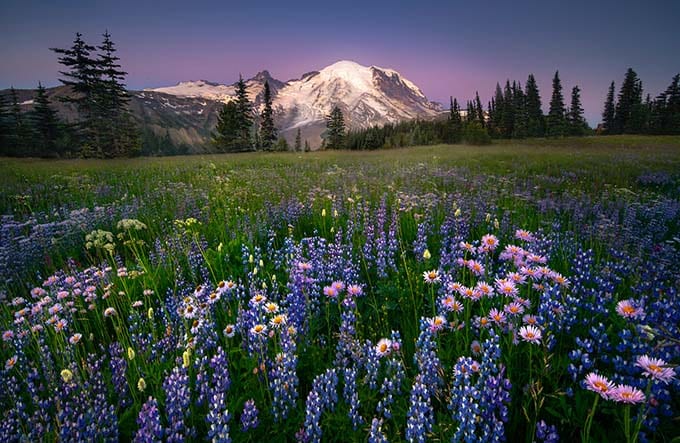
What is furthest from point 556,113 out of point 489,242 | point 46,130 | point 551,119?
point 46,130

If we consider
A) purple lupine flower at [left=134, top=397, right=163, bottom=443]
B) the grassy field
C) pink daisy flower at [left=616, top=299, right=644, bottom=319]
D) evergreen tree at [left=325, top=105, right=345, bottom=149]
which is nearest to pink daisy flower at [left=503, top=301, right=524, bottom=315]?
the grassy field

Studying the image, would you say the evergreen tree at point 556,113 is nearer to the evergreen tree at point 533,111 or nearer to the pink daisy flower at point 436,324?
the evergreen tree at point 533,111

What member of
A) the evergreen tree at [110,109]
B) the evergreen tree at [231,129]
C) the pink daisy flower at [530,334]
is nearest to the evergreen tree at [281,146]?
the evergreen tree at [231,129]

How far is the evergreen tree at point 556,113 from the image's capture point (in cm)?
5728

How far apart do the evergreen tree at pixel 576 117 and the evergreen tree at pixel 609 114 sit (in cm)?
896

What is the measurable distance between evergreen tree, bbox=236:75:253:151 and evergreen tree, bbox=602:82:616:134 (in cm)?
7219

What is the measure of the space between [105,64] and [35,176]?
33.3 meters

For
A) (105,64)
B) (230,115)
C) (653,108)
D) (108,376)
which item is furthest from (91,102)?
(653,108)

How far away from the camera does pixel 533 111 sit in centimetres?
6425

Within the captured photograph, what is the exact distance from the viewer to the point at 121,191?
8.48 meters

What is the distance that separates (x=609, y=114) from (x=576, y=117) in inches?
577

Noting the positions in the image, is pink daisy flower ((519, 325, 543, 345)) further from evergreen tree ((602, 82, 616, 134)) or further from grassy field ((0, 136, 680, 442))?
evergreen tree ((602, 82, 616, 134))

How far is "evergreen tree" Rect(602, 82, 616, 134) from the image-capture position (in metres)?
64.0

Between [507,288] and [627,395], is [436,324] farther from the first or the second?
[627,395]
